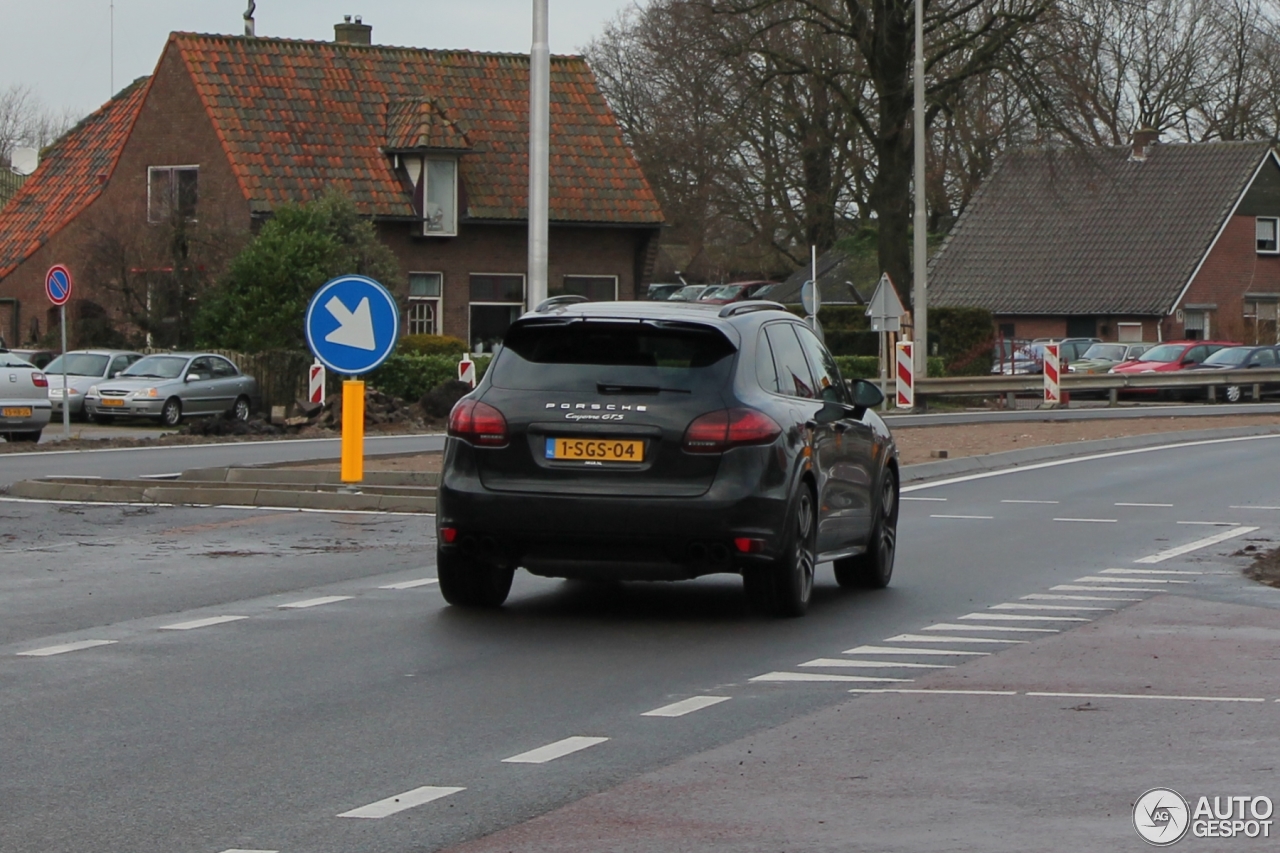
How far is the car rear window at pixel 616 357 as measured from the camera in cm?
1114

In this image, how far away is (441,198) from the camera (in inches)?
2067

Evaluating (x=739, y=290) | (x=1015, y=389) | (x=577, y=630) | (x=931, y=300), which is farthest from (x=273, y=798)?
(x=739, y=290)

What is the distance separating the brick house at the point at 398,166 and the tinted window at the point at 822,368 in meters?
37.0

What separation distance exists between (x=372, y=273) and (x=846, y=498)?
31.7 meters

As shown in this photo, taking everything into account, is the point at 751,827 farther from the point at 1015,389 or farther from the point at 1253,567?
the point at 1015,389

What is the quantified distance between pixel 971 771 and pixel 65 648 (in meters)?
4.84

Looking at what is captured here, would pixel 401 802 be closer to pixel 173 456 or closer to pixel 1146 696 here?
pixel 1146 696

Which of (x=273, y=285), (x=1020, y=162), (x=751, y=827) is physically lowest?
(x=751, y=827)

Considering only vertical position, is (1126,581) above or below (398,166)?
below

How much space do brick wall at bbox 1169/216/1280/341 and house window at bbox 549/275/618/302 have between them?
21762 mm

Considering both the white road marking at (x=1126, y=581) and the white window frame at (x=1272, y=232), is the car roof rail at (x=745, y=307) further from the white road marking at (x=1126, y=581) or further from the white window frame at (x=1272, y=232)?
the white window frame at (x=1272, y=232)

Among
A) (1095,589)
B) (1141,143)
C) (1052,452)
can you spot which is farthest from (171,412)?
(1141,143)

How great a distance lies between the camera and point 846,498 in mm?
12516

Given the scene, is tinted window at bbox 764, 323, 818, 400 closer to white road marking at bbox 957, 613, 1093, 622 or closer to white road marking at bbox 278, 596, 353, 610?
white road marking at bbox 957, 613, 1093, 622
